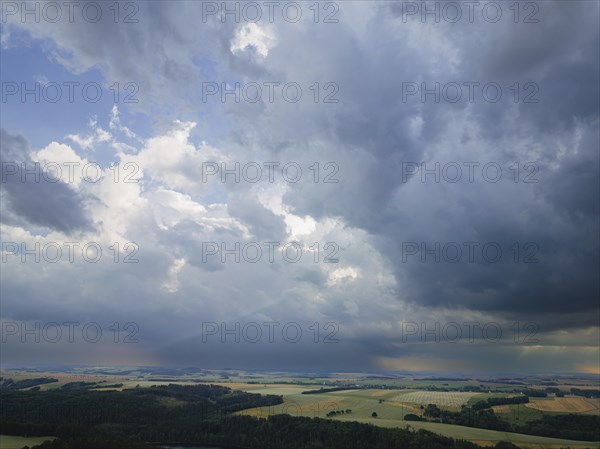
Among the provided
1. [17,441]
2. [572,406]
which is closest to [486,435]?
[572,406]

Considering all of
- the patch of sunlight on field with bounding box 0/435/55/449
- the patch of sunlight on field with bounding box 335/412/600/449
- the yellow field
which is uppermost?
the yellow field

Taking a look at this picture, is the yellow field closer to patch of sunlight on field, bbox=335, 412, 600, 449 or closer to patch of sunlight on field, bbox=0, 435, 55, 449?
patch of sunlight on field, bbox=335, 412, 600, 449

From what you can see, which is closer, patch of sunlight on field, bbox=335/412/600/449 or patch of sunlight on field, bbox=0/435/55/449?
patch of sunlight on field, bbox=0/435/55/449

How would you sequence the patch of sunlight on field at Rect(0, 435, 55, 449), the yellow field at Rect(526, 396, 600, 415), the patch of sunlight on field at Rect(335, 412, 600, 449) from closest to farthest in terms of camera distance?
the patch of sunlight on field at Rect(0, 435, 55, 449)
the patch of sunlight on field at Rect(335, 412, 600, 449)
the yellow field at Rect(526, 396, 600, 415)

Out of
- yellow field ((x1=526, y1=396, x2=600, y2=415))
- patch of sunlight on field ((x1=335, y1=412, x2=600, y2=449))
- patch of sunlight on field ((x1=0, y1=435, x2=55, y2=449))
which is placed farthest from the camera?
yellow field ((x1=526, y1=396, x2=600, y2=415))

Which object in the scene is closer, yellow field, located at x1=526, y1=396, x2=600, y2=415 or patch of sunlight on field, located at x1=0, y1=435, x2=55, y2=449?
patch of sunlight on field, located at x1=0, y1=435, x2=55, y2=449

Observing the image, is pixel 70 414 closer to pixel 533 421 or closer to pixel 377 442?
pixel 377 442

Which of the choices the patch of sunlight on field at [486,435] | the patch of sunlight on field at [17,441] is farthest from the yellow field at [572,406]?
the patch of sunlight on field at [17,441]

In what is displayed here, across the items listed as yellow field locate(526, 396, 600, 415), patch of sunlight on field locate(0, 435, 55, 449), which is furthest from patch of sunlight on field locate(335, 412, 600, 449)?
patch of sunlight on field locate(0, 435, 55, 449)

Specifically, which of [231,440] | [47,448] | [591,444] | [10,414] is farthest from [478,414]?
[10,414]

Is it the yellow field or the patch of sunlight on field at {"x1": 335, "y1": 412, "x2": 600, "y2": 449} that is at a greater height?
the yellow field

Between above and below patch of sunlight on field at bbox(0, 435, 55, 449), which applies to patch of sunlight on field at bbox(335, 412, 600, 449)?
below
